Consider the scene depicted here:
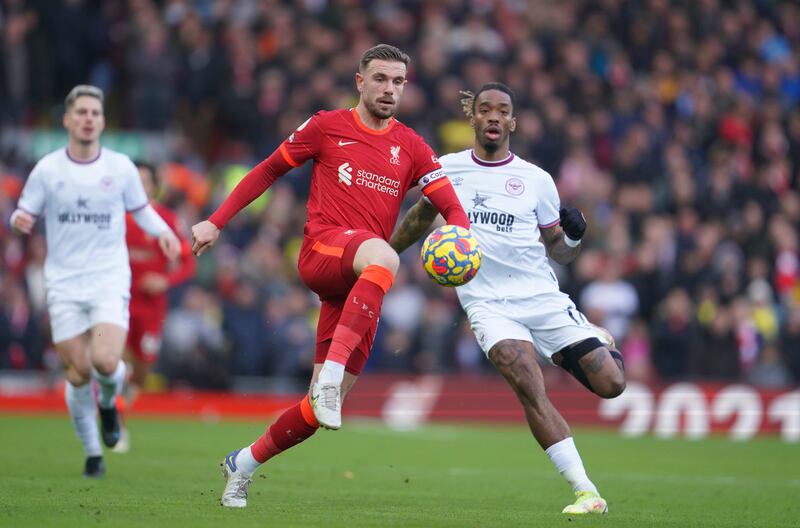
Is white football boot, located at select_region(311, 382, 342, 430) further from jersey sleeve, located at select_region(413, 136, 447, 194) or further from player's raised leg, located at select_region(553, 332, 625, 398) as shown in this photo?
player's raised leg, located at select_region(553, 332, 625, 398)

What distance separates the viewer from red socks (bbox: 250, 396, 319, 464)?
29.8 feet

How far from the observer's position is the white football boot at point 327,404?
838 cm

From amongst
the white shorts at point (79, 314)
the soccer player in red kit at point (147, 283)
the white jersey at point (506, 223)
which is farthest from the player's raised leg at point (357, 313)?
the soccer player in red kit at point (147, 283)

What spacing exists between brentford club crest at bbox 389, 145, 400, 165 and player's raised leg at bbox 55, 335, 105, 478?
148 inches

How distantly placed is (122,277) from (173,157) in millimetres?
11845

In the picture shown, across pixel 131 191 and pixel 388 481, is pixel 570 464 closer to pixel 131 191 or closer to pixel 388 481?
pixel 388 481

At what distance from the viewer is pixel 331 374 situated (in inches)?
→ 336

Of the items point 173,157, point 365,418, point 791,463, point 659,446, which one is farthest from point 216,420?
point 791,463

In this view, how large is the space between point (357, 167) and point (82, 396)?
388cm

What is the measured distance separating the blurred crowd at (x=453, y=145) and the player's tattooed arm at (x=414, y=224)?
427 inches

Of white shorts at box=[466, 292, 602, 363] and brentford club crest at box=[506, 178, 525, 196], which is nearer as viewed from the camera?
white shorts at box=[466, 292, 602, 363]

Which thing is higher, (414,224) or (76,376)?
(414,224)

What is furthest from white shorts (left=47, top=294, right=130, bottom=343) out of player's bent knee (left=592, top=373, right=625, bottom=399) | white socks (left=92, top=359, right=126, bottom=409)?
player's bent knee (left=592, top=373, right=625, bottom=399)

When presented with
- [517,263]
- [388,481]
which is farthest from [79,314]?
[517,263]
